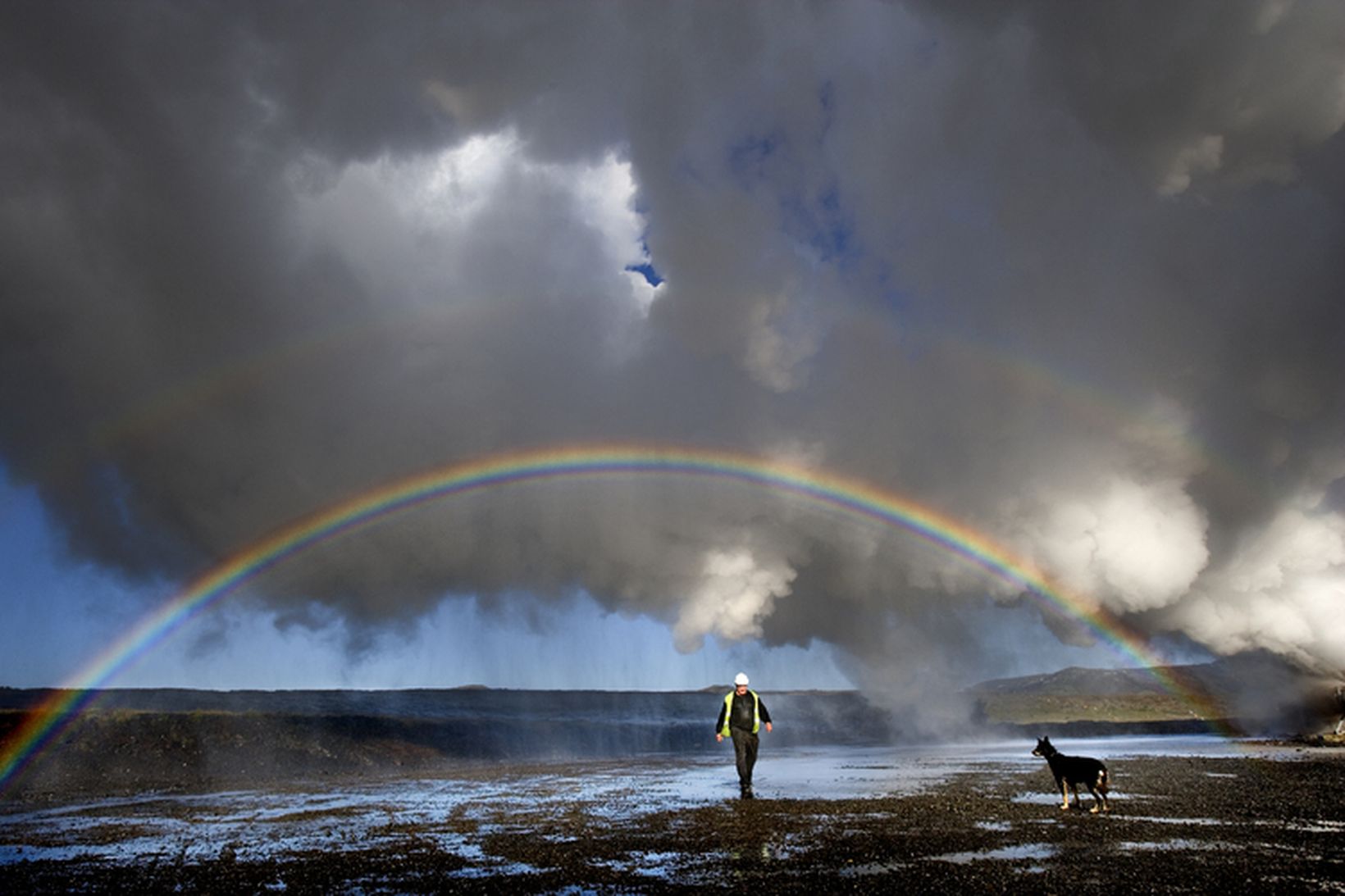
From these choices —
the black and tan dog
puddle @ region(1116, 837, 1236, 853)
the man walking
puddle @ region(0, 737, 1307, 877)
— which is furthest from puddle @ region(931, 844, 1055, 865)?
the man walking

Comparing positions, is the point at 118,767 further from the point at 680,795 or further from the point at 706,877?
the point at 706,877

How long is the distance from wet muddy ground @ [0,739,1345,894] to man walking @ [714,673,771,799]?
1344 mm

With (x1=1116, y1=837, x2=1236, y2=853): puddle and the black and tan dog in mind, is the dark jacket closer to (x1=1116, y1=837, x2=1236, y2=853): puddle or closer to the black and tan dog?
the black and tan dog

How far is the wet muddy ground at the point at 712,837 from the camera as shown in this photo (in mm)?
10805

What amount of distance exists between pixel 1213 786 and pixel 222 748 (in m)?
45.3

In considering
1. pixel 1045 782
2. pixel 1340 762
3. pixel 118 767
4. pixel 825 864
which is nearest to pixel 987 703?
pixel 1340 762

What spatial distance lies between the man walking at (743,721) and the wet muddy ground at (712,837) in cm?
134

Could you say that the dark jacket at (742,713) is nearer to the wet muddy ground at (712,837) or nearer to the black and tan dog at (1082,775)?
the wet muddy ground at (712,837)

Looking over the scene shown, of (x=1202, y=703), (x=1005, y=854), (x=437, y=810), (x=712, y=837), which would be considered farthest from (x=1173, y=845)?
(x=1202, y=703)

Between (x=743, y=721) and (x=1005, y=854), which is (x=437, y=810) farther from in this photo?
(x=1005, y=854)

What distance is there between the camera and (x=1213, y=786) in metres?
21.0

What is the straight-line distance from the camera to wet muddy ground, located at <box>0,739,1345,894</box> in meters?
10.8

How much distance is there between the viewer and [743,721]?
22.6m

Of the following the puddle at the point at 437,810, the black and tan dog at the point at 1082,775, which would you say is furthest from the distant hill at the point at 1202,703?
the black and tan dog at the point at 1082,775
